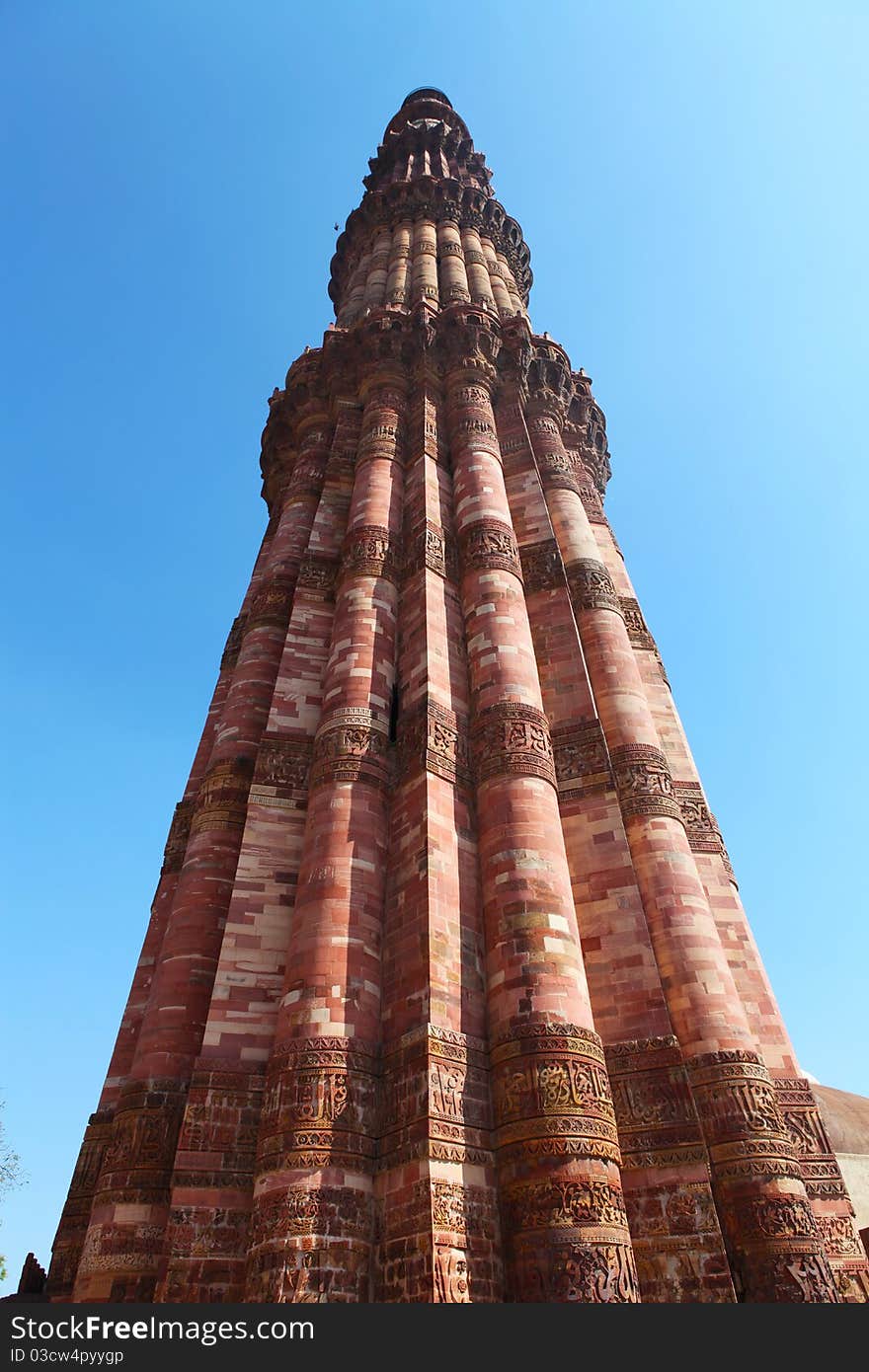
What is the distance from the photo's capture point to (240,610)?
50.3 feet

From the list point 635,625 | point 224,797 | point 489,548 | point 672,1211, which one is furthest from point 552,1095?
point 635,625

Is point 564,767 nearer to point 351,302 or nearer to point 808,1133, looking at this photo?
point 808,1133

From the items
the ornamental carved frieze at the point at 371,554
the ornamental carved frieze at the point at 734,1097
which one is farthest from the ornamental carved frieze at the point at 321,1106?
the ornamental carved frieze at the point at 371,554

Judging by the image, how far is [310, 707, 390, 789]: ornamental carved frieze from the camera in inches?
382

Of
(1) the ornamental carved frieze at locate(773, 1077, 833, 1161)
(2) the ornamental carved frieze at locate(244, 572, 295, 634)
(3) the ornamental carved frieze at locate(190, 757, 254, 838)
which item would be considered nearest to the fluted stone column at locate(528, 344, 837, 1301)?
(1) the ornamental carved frieze at locate(773, 1077, 833, 1161)

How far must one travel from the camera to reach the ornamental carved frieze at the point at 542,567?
44.0ft

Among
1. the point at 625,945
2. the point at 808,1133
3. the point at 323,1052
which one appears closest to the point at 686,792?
the point at 625,945

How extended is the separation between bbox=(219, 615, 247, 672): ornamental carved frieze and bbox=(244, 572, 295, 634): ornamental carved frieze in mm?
913

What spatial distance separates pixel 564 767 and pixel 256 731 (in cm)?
423

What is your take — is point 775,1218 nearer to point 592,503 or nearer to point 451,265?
point 592,503

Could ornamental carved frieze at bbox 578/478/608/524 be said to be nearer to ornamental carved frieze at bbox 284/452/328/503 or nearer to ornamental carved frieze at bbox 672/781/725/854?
ornamental carved frieze at bbox 284/452/328/503

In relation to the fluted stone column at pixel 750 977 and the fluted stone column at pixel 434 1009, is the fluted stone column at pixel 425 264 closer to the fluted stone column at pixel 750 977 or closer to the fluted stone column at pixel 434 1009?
the fluted stone column at pixel 750 977

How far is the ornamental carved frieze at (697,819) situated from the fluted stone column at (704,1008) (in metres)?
0.88

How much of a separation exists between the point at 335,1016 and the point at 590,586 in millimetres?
8253
